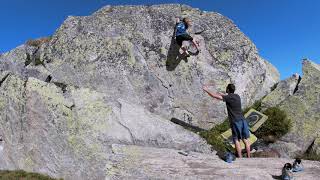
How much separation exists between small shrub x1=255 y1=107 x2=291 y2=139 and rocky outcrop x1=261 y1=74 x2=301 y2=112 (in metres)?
1.25

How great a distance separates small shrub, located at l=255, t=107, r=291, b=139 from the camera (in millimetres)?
24625

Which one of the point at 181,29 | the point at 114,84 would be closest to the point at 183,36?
the point at 181,29

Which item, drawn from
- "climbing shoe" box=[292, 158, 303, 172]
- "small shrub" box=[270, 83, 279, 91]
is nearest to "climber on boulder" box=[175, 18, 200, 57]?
"small shrub" box=[270, 83, 279, 91]

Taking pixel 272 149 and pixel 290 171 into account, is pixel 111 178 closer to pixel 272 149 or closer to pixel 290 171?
pixel 290 171

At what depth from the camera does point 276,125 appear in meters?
24.9

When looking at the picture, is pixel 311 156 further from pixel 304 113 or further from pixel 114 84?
pixel 114 84

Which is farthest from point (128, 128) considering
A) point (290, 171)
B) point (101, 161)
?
point (290, 171)

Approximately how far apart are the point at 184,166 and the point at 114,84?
10516mm

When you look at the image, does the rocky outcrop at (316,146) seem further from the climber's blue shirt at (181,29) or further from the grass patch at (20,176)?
the grass patch at (20,176)

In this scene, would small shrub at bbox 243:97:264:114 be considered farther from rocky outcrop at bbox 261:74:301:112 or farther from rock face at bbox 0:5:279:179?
rock face at bbox 0:5:279:179

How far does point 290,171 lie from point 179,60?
43.9 ft

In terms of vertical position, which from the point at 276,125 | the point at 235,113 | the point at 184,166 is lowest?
the point at 184,166

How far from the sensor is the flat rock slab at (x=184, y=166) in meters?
16.9

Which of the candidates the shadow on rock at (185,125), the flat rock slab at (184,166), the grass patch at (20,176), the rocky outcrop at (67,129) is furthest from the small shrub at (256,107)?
the grass patch at (20,176)
